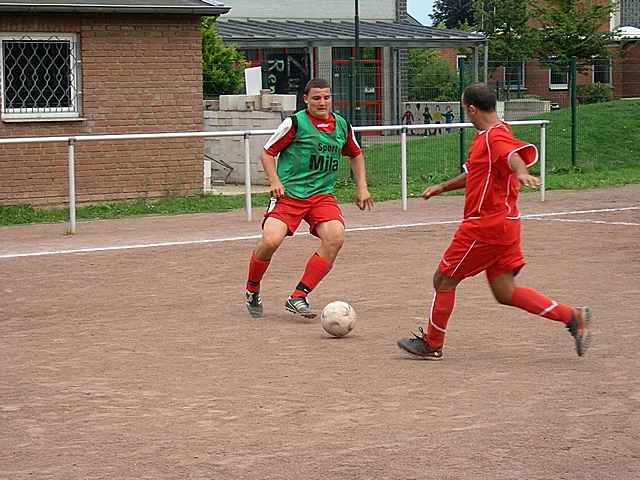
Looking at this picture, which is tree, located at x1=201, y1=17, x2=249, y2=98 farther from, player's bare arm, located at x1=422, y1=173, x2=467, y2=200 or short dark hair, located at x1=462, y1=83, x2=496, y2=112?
short dark hair, located at x1=462, y1=83, x2=496, y2=112

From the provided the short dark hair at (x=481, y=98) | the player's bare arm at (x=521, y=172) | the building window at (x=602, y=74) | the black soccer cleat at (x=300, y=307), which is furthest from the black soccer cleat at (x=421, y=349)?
the building window at (x=602, y=74)

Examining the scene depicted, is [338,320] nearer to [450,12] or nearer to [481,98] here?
[481,98]

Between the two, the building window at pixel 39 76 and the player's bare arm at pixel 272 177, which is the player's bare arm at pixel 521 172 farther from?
the building window at pixel 39 76

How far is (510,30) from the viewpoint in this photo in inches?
1951

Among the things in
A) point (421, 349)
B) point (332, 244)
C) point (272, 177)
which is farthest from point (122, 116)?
point (421, 349)

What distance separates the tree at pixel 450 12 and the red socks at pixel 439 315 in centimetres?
7745

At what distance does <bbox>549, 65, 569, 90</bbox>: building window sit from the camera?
28.1 metres

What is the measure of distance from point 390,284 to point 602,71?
1107 inches

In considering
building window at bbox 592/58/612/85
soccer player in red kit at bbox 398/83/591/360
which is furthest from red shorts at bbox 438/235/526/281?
building window at bbox 592/58/612/85

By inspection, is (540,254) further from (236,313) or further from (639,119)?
(639,119)

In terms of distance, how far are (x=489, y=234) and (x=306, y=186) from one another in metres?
2.45

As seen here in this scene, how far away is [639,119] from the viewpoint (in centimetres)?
3002

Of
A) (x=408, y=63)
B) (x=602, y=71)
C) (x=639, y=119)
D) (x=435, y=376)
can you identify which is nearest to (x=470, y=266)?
(x=435, y=376)

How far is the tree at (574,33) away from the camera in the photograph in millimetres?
45406
